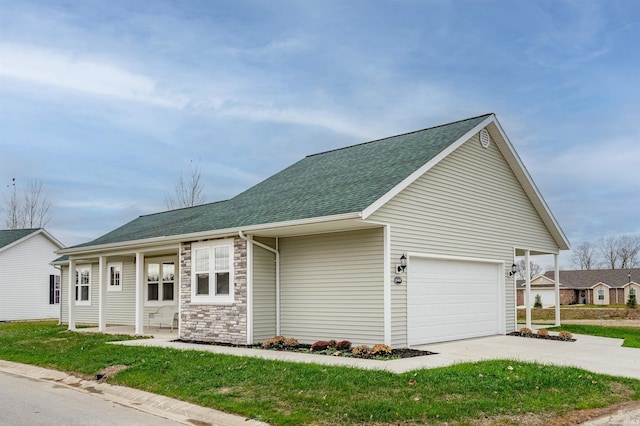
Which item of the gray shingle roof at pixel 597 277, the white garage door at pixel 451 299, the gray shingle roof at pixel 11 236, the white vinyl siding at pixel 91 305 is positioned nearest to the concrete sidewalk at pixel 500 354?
the white garage door at pixel 451 299

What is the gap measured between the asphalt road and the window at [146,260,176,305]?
9.81 metres

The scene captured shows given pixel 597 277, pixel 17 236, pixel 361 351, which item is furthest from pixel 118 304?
pixel 597 277

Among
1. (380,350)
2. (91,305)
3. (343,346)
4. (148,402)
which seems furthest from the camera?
(91,305)

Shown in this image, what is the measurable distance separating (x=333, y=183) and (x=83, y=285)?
14807mm

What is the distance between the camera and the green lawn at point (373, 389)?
778 centimetres

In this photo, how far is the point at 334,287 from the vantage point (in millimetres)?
14023

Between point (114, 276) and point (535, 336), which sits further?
point (114, 276)

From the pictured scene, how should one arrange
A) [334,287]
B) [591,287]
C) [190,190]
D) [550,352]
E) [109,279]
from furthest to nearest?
[591,287], [190,190], [109,279], [334,287], [550,352]

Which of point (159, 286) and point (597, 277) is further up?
point (159, 286)

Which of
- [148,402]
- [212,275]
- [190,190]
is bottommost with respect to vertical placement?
[148,402]

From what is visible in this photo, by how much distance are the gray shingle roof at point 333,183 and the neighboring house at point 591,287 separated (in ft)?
179

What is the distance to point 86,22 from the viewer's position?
15719 mm

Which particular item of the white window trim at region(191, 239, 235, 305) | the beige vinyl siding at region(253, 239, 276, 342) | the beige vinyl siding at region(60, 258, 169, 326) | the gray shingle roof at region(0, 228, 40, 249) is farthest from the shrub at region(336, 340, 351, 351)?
the gray shingle roof at region(0, 228, 40, 249)

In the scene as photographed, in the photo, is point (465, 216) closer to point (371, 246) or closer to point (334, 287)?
point (371, 246)
